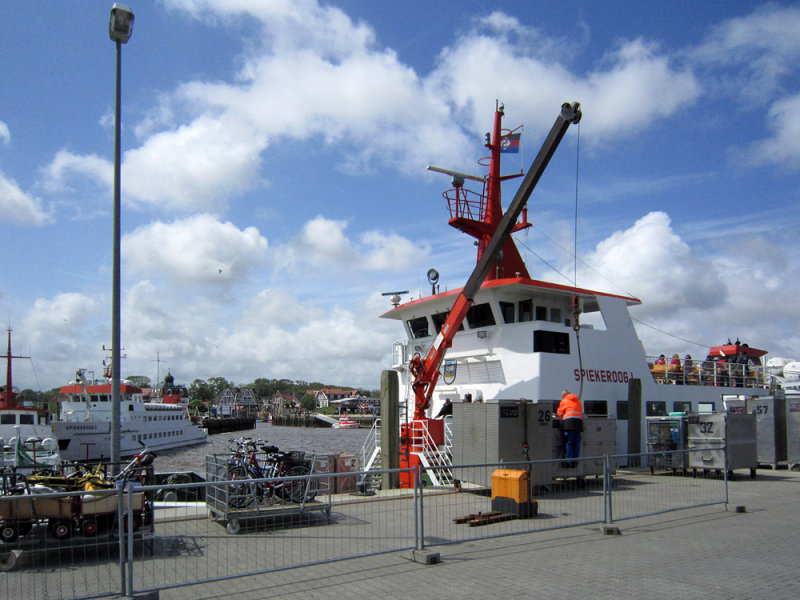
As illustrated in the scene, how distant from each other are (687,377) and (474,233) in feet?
30.7

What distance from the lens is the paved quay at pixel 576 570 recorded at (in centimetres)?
574

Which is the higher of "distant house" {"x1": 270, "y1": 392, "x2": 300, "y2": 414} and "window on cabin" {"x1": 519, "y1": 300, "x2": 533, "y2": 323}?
"window on cabin" {"x1": 519, "y1": 300, "x2": 533, "y2": 323}

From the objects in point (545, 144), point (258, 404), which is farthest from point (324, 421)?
point (545, 144)

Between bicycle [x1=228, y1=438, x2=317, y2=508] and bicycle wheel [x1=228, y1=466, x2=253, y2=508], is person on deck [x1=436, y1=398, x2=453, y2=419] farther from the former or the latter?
bicycle wheel [x1=228, y1=466, x2=253, y2=508]

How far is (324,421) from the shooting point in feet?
371

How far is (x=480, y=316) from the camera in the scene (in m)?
16.9

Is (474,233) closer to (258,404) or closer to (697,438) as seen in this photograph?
(697,438)

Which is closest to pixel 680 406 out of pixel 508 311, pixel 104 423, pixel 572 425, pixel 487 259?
pixel 508 311

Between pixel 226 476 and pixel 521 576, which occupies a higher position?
pixel 226 476

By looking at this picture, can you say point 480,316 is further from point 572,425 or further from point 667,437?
point 667,437

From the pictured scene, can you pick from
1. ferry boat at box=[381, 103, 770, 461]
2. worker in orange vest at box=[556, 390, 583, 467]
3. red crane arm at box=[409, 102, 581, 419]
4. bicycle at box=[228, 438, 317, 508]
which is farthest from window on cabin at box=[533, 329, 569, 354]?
bicycle at box=[228, 438, 317, 508]

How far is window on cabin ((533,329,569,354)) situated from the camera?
15414 mm

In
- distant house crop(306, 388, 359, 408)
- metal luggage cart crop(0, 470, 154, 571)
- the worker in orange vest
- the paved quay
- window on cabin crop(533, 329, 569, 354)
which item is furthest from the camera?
distant house crop(306, 388, 359, 408)

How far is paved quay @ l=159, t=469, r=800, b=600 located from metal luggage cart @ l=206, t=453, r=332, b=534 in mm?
1880
